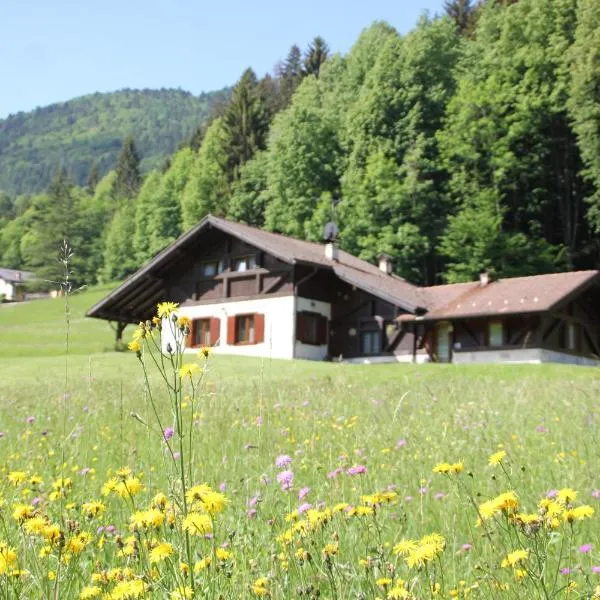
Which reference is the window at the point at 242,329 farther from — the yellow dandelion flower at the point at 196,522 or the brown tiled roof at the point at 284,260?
the yellow dandelion flower at the point at 196,522

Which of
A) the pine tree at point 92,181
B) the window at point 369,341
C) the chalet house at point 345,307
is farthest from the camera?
the pine tree at point 92,181

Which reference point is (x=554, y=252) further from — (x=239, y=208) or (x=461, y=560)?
(x=461, y=560)

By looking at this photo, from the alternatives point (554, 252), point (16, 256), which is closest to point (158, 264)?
point (554, 252)

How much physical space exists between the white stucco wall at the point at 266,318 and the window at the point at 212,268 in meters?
1.42

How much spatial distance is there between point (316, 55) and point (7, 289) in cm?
4773

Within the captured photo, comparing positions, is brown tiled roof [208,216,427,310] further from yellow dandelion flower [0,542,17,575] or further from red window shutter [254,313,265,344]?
yellow dandelion flower [0,542,17,575]

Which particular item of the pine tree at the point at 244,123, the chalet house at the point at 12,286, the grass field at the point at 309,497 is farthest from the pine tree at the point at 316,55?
the grass field at the point at 309,497

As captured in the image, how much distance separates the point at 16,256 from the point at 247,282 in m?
93.3

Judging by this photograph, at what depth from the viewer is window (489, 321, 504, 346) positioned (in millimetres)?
30750

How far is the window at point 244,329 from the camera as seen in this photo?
3350cm

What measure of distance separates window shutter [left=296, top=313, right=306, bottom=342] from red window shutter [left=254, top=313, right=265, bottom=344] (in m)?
1.49

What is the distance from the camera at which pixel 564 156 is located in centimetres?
4647

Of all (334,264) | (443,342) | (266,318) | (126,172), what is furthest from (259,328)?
(126,172)

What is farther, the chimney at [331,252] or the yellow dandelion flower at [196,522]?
the chimney at [331,252]
